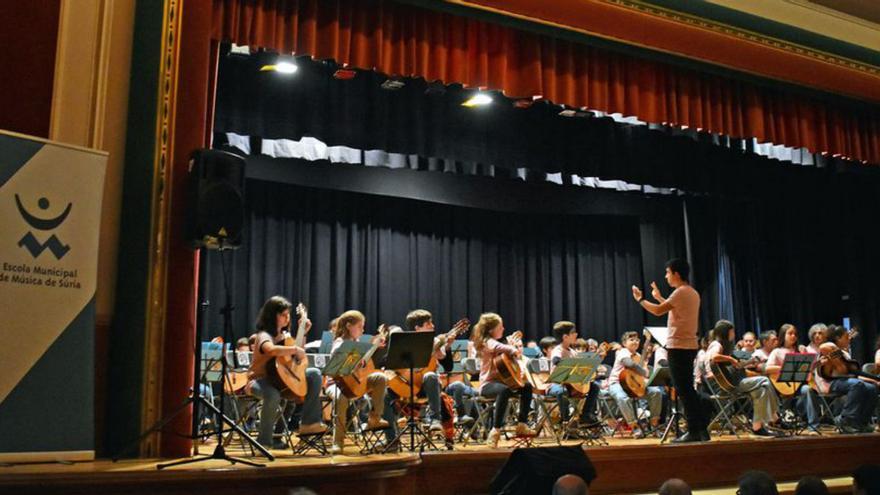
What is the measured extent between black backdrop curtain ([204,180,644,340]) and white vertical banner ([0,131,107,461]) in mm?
7163

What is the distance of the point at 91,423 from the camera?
4.93m

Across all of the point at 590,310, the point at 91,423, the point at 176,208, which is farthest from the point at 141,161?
the point at 590,310

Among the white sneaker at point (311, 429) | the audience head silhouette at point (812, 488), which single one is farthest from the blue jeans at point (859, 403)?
the audience head silhouette at point (812, 488)

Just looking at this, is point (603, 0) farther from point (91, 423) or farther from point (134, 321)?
point (91, 423)

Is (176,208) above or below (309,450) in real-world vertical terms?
above

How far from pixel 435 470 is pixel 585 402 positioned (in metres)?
3.91

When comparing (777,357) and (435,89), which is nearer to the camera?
(777,357)

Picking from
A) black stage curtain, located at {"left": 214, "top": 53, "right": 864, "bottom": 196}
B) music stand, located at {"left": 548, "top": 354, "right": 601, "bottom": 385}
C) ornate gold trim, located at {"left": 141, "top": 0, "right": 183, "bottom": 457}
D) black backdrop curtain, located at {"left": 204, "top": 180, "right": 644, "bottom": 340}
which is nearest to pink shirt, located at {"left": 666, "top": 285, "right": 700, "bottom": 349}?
music stand, located at {"left": 548, "top": 354, "right": 601, "bottom": 385}

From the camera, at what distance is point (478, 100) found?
1102cm

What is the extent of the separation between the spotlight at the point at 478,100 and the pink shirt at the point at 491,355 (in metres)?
3.81

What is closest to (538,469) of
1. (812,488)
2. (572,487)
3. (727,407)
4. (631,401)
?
(572,487)

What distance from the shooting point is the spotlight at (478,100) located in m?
10.9

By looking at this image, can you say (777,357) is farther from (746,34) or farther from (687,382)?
(746,34)

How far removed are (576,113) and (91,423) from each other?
8105 mm
